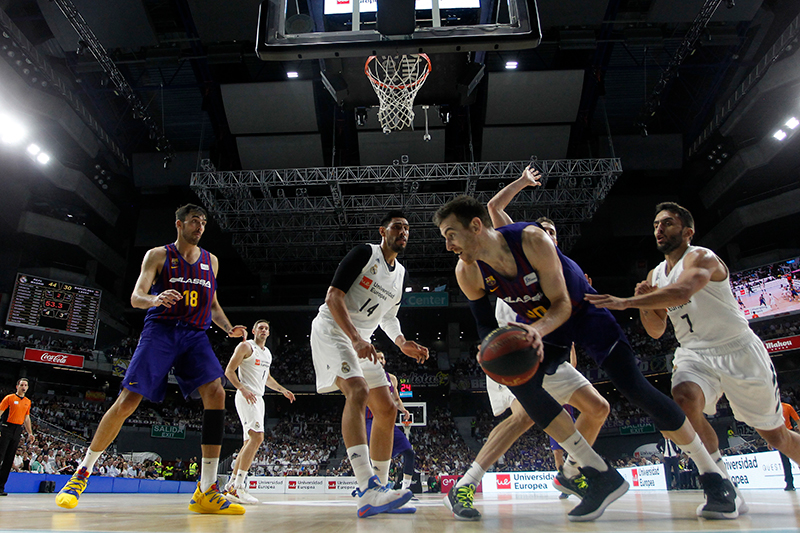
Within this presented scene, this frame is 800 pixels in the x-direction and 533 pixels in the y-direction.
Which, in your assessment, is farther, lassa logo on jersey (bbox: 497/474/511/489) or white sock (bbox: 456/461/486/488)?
lassa logo on jersey (bbox: 497/474/511/489)

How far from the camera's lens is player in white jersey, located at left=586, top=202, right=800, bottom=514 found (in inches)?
141

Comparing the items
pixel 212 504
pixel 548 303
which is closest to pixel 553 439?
pixel 548 303

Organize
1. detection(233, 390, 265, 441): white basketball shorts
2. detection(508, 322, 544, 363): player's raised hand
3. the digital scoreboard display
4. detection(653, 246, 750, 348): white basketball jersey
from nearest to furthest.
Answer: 1. detection(508, 322, 544, 363): player's raised hand
2. detection(653, 246, 750, 348): white basketball jersey
3. detection(233, 390, 265, 441): white basketball shorts
4. the digital scoreboard display

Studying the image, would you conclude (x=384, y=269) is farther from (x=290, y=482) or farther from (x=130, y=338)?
(x=130, y=338)

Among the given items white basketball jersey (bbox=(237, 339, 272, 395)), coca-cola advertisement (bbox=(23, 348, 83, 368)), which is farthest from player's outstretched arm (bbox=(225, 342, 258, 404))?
coca-cola advertisement (bbox=(23, 348, 83, 368))

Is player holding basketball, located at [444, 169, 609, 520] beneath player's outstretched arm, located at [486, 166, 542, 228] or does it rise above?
beneath

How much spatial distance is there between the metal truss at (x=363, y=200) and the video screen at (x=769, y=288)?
7266 millimetres

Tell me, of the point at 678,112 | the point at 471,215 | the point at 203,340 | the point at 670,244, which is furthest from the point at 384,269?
the point at 678,112

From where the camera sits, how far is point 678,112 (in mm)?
20312

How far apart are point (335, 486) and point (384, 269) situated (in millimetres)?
15035

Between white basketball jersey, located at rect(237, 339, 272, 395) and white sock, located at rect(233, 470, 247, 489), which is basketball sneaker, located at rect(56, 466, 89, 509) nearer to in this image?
white sock, located at rect(233, 470, 247, 489)

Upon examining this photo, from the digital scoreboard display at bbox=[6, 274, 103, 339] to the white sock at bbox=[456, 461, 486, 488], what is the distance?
23.7 m

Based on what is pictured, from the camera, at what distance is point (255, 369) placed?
7727mm

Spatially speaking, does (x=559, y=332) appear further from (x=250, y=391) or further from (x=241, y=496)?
(x=241, y=496)
